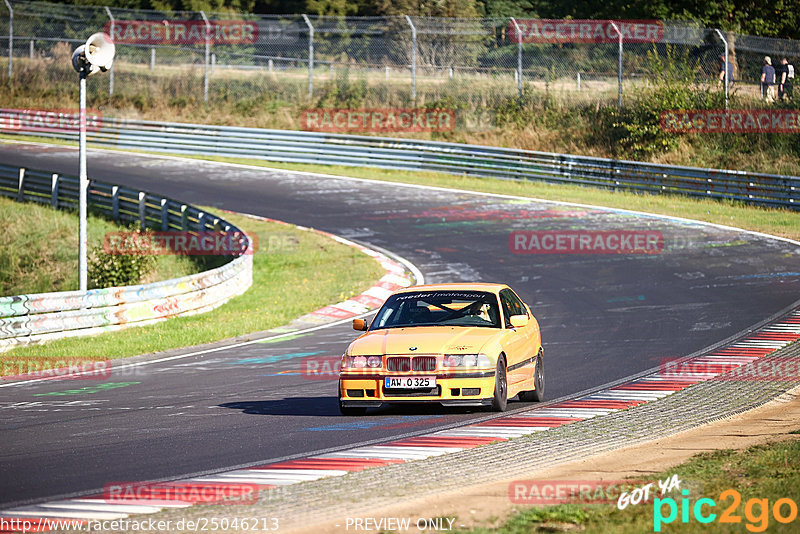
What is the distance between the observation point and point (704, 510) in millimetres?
6301

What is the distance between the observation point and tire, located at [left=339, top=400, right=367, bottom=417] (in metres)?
10.8

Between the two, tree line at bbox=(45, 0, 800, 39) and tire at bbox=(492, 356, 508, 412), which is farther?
tree line at bbox=(45, 0, 800, 39)

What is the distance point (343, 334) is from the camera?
17.2 metres

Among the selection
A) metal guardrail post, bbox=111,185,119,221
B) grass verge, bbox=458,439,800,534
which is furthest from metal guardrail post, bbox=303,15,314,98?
grass verge, bbox=458,439,800,534

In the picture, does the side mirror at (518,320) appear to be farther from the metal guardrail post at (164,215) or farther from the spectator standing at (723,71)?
the spectator standing at (723,71)

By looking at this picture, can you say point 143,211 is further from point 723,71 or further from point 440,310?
point 723,71

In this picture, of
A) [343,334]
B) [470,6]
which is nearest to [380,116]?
[470,6]

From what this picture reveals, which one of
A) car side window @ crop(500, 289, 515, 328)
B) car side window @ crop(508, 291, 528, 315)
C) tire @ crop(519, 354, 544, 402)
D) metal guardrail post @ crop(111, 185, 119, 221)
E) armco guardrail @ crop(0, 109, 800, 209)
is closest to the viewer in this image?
car side window @ crop(500, 289, 515, 328)

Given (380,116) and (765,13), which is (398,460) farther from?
(765,13)

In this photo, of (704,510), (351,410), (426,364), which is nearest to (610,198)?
(351,410)

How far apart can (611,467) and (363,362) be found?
330 cm

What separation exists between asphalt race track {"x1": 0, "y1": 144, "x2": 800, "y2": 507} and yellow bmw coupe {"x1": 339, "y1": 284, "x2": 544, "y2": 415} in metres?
0.31

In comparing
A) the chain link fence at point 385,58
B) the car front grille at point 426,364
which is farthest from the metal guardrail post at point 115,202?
the car front grille at point 426,364

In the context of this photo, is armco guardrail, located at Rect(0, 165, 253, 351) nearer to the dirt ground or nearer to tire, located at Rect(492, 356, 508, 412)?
tire, located at Rect(492, 356, 508, 412)
